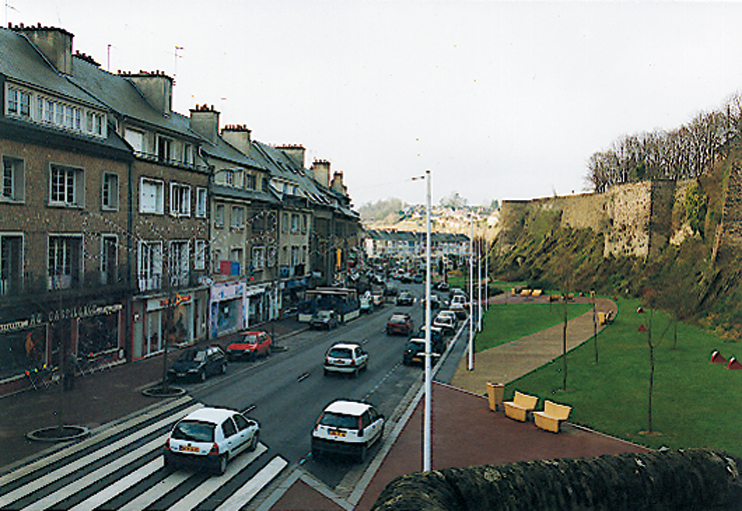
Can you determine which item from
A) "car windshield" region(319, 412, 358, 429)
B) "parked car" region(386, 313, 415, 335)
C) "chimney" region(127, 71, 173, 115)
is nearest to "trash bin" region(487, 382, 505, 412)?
"car windshield" region(319, 412, 358, 429)

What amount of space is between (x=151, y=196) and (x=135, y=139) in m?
3.15

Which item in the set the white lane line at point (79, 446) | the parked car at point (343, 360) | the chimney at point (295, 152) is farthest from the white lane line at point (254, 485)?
the chimney at point (295, 152)

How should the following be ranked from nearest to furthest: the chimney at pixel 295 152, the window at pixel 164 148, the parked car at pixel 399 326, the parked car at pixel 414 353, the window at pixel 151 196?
the window at pixel 151 196, the parked car at pixel 414 353, the window at pixel 164 148, the parked car at pixel 399 326, the chimney at pixel 295 152

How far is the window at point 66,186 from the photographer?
25453 mm

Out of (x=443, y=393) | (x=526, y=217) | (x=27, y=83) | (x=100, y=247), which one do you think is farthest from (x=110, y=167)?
(x=526, y=217)

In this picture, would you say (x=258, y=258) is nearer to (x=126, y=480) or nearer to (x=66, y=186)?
(x=66, y=186)

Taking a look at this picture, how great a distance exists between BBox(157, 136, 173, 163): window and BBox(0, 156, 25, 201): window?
1054 cm

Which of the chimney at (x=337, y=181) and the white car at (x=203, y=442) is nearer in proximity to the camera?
the white car at (x=203, y=442)

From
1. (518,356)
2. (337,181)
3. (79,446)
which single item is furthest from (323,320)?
(337,181)

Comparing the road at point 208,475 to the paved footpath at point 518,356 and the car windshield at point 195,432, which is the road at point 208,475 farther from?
the paved footpath at point 518,356

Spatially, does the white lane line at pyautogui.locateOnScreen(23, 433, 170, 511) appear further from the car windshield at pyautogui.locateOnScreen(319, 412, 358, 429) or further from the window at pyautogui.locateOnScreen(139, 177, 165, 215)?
the window at pyautogui.locateOnScreen(139, 177, 165, 215)

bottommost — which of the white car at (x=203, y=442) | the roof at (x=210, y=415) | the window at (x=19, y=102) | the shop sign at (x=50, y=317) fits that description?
the white car at (x=203, y=442)

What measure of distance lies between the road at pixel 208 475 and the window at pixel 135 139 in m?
12.8

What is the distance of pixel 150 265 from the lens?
108 feet
